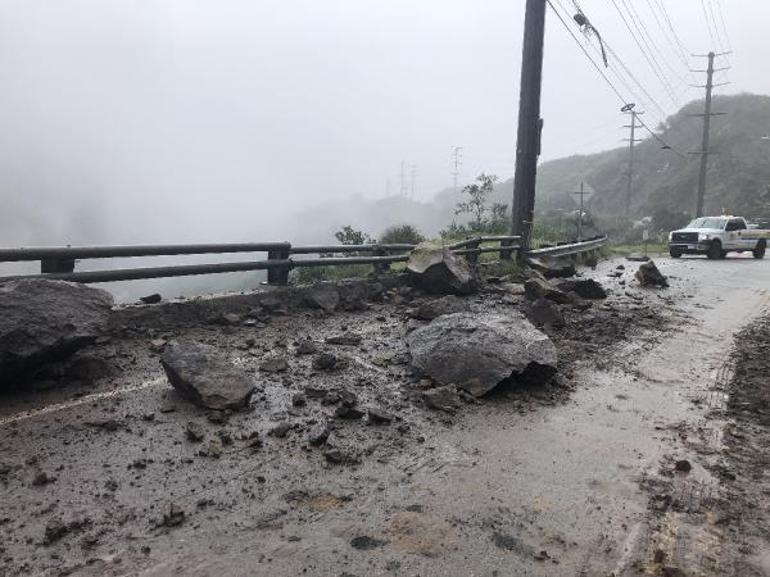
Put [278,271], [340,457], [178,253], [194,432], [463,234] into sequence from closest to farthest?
1. [340,457]
2. [194,432]
3. [178,253]
4. [278,271]
5. [463,234]

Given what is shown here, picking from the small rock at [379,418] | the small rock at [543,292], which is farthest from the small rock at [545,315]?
the small rock at [379,418]

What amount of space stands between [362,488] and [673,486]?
207cm

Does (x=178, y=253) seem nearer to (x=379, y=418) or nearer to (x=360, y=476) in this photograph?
(x=379, y=418)

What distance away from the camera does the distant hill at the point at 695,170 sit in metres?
77.6

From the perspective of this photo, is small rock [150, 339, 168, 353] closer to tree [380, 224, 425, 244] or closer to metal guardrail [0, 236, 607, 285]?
metal guardrail [0, 236, 607, 285]

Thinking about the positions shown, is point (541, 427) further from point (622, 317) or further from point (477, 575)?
point (622, 317)

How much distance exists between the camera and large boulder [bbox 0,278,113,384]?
4.81 meters

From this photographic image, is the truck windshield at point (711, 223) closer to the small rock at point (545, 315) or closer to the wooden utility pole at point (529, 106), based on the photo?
the wooden utility pole at point (529, 106)

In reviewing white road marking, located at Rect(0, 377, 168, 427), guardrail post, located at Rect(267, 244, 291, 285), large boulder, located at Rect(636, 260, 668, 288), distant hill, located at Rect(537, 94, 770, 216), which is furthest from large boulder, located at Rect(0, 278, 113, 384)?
distant hill, located at Rect(537, 94, 770, 216)

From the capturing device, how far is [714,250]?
28.4 meters

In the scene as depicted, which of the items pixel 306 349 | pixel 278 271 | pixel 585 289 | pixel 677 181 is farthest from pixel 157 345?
pixel 677 181

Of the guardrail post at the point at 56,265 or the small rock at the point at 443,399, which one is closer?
the small rock at the point at 443,399

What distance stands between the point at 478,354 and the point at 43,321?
12.3 feet

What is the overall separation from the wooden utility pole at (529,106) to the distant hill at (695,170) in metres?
63.8
